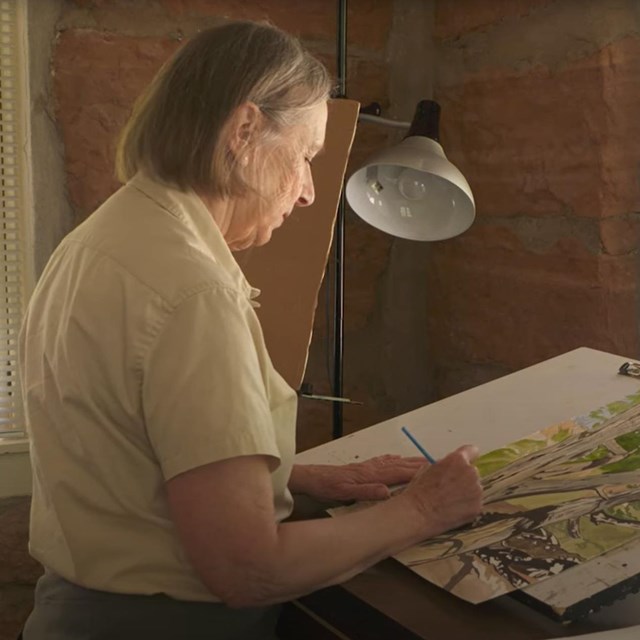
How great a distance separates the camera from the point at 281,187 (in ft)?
3.44

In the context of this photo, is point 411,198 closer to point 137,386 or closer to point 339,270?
point 339,270

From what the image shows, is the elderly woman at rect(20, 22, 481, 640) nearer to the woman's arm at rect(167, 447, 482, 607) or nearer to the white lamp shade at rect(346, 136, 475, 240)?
the woman's arm at rect(167, 447, 482, 607)

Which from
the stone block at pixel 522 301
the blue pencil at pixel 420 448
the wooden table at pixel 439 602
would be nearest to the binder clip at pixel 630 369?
the wooden table at pixel 439 602

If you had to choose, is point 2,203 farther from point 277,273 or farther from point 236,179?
point 236,179

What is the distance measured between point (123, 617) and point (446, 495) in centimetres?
36

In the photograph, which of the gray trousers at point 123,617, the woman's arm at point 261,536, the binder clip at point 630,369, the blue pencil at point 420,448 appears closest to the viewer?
the woman's arm at point 261,536

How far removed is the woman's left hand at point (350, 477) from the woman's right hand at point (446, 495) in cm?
13

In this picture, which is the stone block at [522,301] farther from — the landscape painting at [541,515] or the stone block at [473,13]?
the landscape painting at [541,515]

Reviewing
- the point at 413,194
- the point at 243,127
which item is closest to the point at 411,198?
the point at 413,194

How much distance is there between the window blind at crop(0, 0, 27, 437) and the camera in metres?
1.59

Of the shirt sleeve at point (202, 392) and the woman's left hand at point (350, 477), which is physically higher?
the shirt sleeve at point (202, 392)

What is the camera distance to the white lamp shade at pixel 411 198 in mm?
1494

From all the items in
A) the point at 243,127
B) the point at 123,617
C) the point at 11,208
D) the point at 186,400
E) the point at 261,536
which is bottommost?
the point at 123,617

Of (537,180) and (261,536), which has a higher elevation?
(537,180)
